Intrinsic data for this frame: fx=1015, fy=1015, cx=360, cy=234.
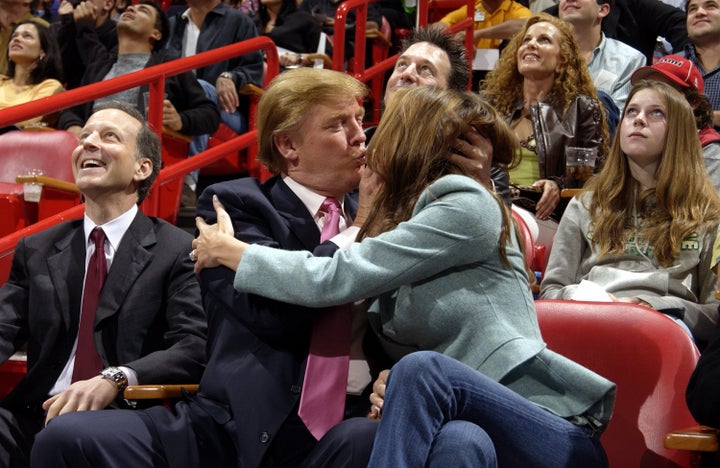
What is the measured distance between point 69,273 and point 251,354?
27.9 inches

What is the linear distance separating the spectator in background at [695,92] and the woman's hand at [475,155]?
5.82 ft

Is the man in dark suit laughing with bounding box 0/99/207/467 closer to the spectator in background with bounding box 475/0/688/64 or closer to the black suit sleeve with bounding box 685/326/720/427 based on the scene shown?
the black suit sleeve with bounding box 685/326/720/427

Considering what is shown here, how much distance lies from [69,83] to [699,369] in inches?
200

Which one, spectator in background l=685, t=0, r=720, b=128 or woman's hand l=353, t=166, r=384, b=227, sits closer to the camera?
woman's hand l=353, t=166, r=384, b=227

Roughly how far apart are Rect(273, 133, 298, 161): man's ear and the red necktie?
0.62 meters

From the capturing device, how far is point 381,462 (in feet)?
5.96

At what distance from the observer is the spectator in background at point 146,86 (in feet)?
15.3

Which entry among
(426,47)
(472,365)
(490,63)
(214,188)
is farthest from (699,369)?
(490,63)

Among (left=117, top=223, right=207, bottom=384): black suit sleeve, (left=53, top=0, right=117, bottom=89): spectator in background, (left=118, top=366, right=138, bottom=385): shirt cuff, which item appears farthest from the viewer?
(left=53, top=0, right=117, bottom=89): spectator in background

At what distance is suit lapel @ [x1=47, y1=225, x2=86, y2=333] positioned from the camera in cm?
260

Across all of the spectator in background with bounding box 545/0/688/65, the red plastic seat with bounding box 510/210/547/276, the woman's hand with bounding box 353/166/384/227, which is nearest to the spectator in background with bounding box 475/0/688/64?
the spectator in background with bounding box 545/0/688/65

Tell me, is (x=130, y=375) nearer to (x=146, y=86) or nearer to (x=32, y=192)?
(x=32, y=192)

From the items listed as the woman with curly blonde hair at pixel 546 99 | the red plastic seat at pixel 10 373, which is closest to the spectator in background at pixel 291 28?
the woman with curly blonde hair at pixel 546 99

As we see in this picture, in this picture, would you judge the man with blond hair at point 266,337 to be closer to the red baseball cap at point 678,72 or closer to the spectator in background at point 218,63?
the red baseball cap at point 678,72
